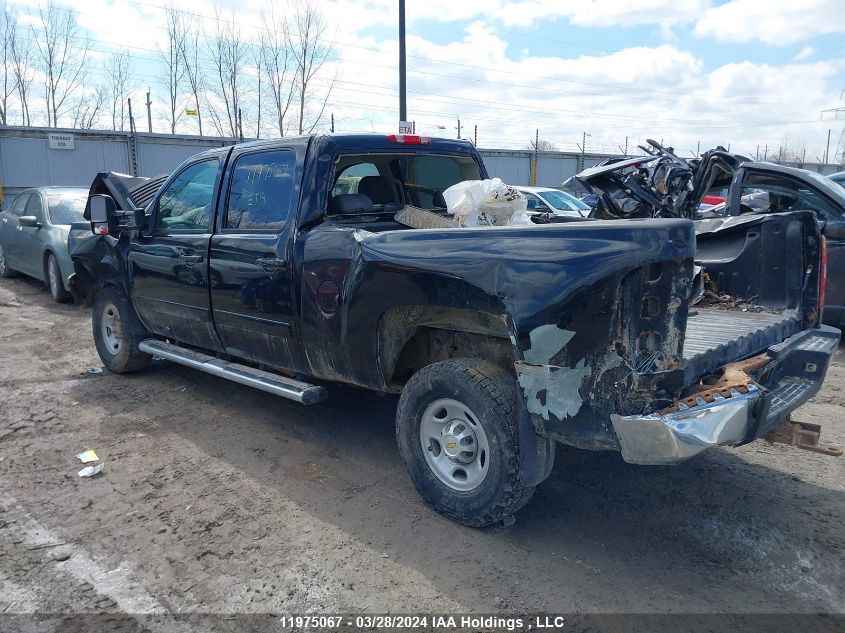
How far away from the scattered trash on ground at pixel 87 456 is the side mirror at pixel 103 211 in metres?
2.14

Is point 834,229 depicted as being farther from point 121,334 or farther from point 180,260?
point 121,334

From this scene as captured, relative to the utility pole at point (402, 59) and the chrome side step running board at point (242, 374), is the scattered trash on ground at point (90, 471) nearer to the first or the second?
the chrome side step running board at point (242, 374)

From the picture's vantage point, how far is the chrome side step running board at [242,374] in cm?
412

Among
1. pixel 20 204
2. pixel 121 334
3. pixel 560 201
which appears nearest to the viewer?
pixel 121 334

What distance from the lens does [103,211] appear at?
5625 mm

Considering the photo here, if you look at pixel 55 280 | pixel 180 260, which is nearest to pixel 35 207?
pixel 55 280

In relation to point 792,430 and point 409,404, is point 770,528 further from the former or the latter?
point 409,404

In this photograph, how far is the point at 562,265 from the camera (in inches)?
110

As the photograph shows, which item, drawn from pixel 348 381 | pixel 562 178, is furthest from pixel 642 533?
pixel 562 178

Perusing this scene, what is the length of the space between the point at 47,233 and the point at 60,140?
33.3 ft

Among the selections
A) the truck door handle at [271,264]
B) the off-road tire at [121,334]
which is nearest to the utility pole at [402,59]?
the off-road tire at [121,334]

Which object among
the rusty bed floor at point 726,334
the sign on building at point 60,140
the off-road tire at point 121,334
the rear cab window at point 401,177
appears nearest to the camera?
the rusty bed floor at point 726,334

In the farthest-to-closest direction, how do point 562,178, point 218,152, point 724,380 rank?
1. point 562,178
2. point 218,152
3. point 724,380

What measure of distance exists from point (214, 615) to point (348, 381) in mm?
1575
